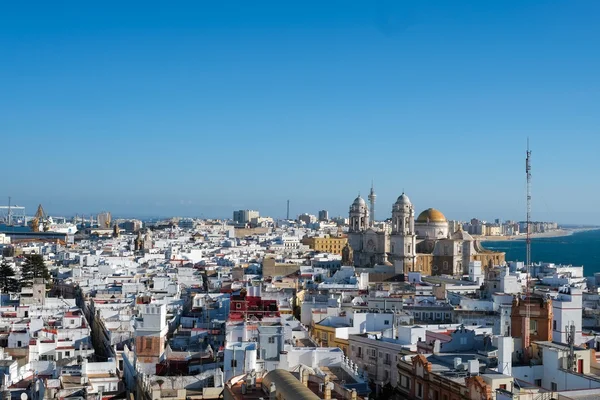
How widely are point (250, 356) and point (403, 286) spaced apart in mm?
25773

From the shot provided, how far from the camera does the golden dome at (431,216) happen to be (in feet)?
229

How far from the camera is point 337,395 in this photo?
17.8 metres

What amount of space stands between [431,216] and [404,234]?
8.81m

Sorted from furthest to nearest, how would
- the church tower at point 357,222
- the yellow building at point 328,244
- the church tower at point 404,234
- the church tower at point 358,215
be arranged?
the yellow building at point 328,244
the church tower at point 358,215
the church tower at point 357,222
the church tower at point 404,234

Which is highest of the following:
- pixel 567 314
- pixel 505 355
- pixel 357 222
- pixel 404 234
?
pixel 357 222

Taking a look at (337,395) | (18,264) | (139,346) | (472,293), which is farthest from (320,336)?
(18,264)

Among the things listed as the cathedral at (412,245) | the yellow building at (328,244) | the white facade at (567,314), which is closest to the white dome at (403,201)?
the cathedral at (412,245)

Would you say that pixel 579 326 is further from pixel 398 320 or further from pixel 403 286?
pixel 403 286

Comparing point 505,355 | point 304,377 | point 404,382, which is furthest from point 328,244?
point 304,377

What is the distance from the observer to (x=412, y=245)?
2445 inches

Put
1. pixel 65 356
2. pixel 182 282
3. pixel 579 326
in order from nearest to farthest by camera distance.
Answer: pixel 579 326
pixel 65 356
pixel 182 282

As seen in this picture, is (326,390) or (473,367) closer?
(326,390)

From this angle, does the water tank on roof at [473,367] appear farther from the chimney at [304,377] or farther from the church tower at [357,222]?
the church tower at [357,222]

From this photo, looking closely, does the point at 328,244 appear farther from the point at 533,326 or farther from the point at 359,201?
the point at 533,326
